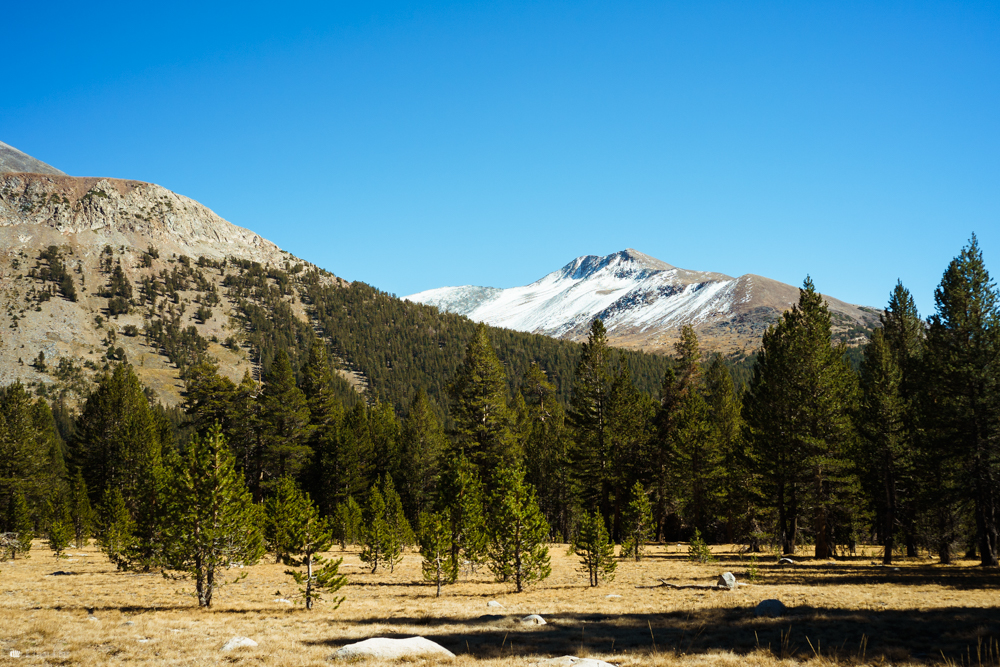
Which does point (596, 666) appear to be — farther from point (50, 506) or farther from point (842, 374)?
point (50, 506)

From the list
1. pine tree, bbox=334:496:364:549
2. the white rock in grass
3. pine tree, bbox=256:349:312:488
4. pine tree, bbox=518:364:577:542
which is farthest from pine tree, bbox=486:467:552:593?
pine tree, bbox=518:364:577:542

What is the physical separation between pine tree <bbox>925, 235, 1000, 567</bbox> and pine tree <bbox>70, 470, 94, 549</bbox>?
58.0 m

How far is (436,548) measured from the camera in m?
26.0

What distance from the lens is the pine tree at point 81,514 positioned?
46156mm

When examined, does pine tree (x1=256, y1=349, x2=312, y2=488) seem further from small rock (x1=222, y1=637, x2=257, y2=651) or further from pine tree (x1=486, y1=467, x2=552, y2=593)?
A: small rock (x1=222, y1=637, x2=257, y2=651)

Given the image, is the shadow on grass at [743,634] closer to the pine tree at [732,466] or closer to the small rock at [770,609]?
the small rock at [770,609]

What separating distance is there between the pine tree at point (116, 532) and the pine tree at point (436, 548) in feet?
45.5

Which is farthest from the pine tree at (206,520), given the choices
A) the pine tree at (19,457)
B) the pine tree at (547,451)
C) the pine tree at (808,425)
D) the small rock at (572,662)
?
the pine tree at (547,451)

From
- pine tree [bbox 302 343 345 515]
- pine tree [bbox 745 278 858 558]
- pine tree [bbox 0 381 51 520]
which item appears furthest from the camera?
pine tree [bbox 302 343 345 515]

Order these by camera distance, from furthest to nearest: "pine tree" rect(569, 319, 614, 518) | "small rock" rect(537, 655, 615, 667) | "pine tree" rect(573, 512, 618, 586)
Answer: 1. "pine tree" rect(569, 319, 614, 518)
2. "pine tree" rect(573, 512, 618, 586)
3. "small rock" rect(537, 655, 615, 667)

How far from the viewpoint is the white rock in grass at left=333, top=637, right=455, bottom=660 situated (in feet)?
42.9

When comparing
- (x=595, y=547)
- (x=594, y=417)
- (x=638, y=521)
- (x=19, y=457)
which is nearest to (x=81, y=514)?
(x=19, y=457)

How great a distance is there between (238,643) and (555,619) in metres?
9.42

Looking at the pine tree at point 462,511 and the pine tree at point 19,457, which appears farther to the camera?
the pine tree at point 19,457
